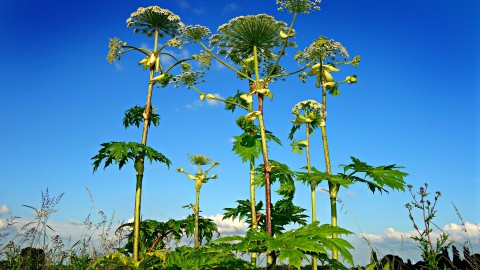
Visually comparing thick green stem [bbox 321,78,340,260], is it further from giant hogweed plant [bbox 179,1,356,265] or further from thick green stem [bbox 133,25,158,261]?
thick green stem [bbox 133,25,158,261]

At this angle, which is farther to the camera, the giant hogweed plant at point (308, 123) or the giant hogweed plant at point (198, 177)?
the giant hogweed plant at point (198, 177)

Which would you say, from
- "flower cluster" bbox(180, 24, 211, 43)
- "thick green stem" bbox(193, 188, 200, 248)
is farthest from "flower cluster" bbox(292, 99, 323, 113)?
"thick green stem" bbox(193, 188, 200, 248)

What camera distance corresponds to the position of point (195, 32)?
586cm

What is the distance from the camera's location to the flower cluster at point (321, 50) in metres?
5.45

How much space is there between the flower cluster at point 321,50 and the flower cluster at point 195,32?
127 centimetres

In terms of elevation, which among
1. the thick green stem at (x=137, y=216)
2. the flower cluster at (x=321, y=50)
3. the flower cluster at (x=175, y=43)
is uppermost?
the flower cluster at (x=175, y=43)

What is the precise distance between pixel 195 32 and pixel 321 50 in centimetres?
169

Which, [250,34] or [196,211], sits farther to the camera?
[196,211]

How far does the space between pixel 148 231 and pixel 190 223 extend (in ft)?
2.38

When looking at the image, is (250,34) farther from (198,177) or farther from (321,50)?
(198,177)

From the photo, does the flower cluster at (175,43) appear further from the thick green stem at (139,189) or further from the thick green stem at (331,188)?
the thick green stem at (331,188)

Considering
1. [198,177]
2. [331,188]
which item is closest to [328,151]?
[331,188]

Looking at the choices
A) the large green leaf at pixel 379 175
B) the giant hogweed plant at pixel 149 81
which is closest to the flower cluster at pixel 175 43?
the giant hogweed plant at pixel 149 81

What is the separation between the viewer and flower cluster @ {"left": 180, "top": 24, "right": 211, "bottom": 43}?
579 cm
